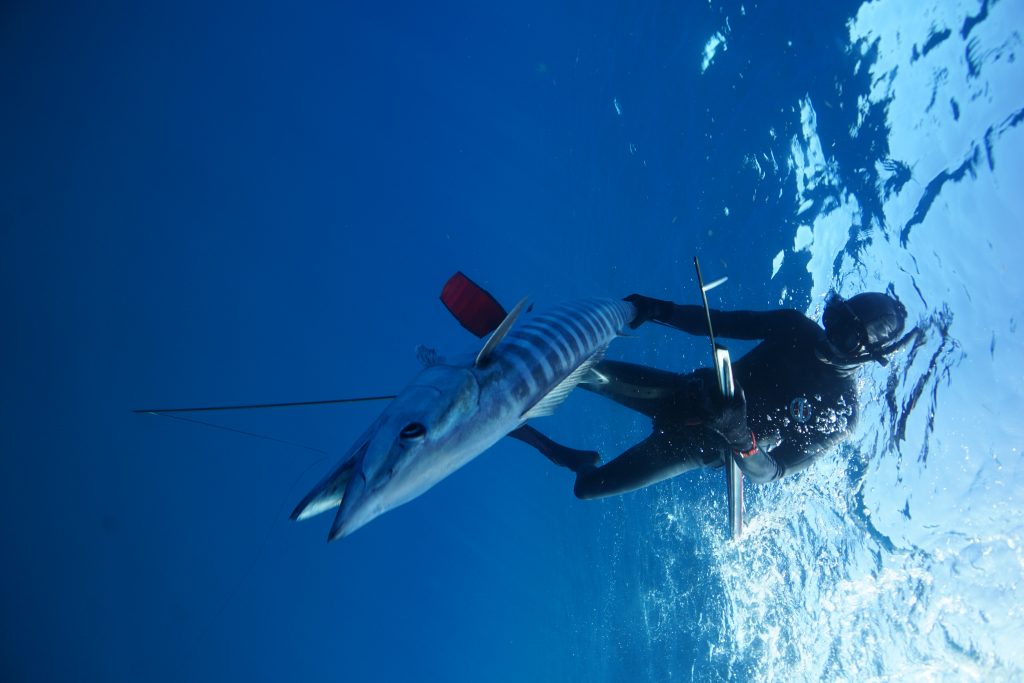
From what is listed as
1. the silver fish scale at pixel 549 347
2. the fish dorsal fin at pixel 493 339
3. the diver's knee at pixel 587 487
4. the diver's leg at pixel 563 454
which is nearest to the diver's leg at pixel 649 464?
the diver's knee at pixel 587 487

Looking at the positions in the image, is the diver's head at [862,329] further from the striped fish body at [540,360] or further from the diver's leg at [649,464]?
the striped fish body at [540,360]

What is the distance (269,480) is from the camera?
14031 mm

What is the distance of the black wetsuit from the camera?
14.5ft

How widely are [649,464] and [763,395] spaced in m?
1.31

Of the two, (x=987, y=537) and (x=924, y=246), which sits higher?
(x=924, y=246)

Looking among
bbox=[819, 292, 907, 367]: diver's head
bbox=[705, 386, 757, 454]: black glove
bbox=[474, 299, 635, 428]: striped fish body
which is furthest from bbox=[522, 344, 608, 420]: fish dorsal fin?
bbox=[819, 292, 907, 367]: diver's head

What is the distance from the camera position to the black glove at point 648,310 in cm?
421

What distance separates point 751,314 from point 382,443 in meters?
4.11

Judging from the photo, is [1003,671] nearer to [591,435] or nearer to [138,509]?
[591,435]

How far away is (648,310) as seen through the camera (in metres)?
4.27

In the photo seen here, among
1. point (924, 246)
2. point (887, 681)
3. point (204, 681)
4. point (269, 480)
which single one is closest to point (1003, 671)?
point (887, 681)

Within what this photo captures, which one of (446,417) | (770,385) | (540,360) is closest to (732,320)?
(770,385)

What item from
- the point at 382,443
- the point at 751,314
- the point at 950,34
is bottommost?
the point at 382,443

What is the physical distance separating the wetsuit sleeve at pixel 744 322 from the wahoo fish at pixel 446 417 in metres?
2.40
